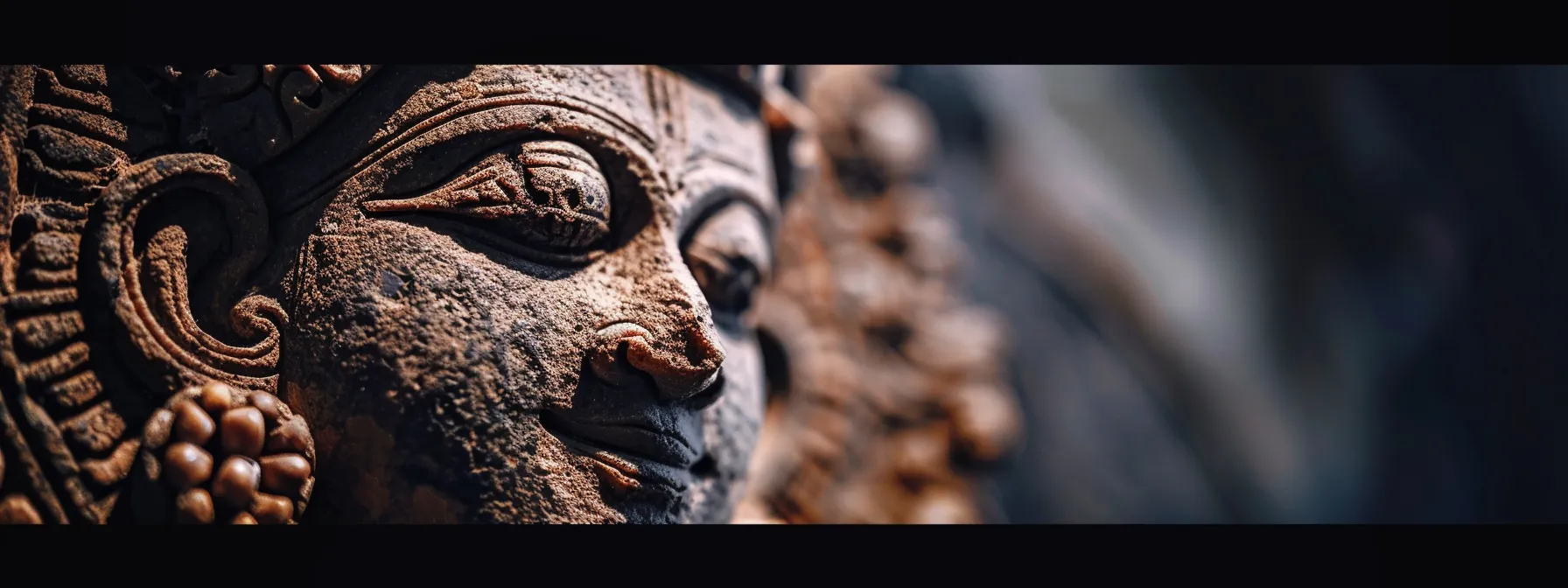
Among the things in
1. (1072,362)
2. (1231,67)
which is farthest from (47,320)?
(1231,67)

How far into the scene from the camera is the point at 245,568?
3.72 ft

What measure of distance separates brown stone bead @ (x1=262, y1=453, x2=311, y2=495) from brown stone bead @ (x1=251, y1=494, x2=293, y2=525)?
0.01 m

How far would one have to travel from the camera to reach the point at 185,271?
116 centimetres

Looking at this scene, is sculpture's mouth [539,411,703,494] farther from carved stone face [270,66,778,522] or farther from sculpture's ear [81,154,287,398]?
sculpture's ear [81,154,287,398]

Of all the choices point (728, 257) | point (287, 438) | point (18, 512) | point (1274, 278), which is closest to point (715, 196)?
point (728, 257)

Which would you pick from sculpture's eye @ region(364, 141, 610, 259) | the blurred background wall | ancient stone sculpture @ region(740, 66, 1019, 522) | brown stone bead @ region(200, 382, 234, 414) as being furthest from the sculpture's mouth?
the blurred background wall

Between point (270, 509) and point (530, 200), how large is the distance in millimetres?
436

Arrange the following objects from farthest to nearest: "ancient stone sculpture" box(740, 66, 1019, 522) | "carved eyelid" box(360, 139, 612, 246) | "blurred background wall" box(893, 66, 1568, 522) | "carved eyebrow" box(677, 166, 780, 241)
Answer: "blurred background wall" box(893, 66, 1568, 522) < "ancient stone sculpture" box(740, 66, 1019, 522) < "carved eyebrow" box(677, 166, 780, 241) < "carved eyelid" box(360, 139, 612, 246)

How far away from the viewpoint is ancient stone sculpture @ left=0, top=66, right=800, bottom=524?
3.61 feet

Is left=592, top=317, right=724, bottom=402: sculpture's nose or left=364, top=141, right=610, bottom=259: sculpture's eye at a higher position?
left=364, top=141, right=610, bottom=259: sculpture's eye

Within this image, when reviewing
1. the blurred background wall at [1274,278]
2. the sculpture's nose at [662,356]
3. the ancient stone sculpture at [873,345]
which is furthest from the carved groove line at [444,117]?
the blurred background wall at [1274,278]

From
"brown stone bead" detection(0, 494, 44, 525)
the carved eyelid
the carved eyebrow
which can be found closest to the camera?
"brown stone bead" detection(0, 494, 44, 525)
